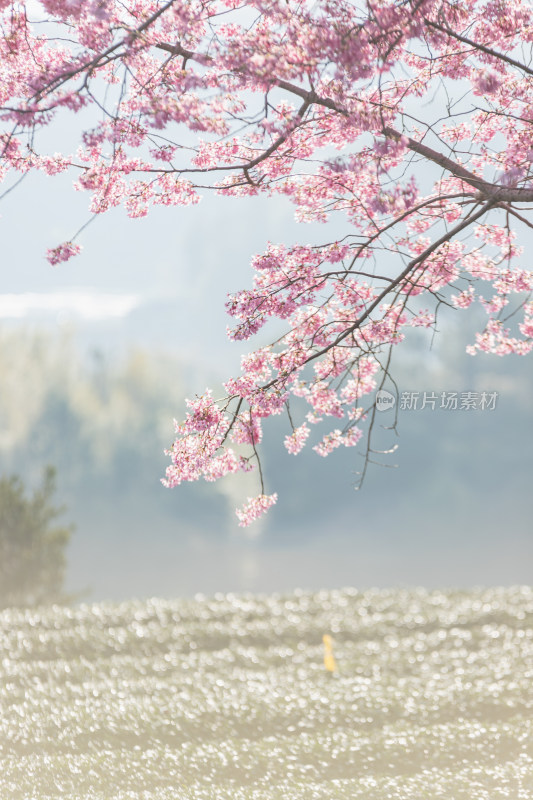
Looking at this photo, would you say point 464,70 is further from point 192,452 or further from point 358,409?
point 192,452

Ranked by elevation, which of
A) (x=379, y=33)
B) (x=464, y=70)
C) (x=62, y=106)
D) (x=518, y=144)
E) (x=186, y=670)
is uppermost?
(x=464, y=70)

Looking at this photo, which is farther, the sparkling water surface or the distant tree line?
the distant tree line

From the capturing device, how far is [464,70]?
19.4ft

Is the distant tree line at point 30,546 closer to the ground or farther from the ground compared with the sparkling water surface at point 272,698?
farther from the ground

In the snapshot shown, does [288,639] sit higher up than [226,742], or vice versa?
[288,639]

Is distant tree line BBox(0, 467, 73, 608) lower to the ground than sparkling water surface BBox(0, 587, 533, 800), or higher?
higher

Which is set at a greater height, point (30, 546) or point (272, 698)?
point (30, 546)

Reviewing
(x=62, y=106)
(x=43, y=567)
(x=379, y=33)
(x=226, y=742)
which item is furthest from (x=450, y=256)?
(x=43, y=567)

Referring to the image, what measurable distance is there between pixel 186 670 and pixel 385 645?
3556 millimetres

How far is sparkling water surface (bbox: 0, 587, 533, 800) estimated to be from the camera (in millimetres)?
7945

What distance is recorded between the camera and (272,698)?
11164mm

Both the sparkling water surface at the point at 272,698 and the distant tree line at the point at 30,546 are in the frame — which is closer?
the sparkling water surface at the point at 272,698

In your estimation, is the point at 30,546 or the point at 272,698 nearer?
the point at 272,698

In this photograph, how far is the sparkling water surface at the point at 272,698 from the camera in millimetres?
7945
